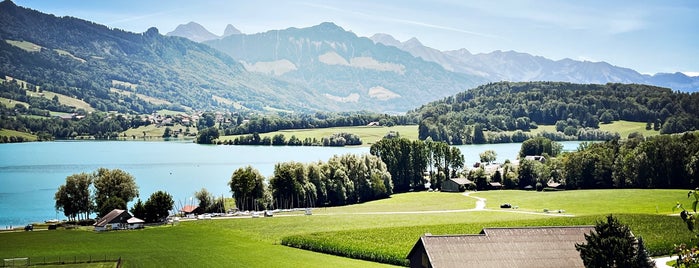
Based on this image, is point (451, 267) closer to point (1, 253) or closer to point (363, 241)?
point (363, 241)

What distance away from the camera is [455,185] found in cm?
10656

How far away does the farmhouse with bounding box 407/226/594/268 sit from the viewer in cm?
3572

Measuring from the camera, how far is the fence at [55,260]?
4447 cm

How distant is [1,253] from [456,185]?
240 feet

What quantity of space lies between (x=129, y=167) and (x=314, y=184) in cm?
6610

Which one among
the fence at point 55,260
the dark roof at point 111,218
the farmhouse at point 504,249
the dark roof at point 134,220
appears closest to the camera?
the farmhouse at point 504,249

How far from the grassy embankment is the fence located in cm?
94

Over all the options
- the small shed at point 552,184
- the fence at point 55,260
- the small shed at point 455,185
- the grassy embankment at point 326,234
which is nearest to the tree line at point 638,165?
the small shed at point 552,184

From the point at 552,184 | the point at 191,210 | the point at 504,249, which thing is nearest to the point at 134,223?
the point at 191,210

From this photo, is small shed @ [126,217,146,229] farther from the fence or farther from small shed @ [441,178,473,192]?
small shed @ [441,178,473,192]

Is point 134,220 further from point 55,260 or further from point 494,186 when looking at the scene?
point 494,186

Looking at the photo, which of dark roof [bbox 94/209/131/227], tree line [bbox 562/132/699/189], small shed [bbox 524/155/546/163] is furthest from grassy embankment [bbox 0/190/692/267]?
small shed [bbox 524/155/546/163]

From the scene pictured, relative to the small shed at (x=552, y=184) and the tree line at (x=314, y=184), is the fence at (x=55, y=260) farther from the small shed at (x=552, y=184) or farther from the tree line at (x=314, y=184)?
the small shed at (x=552, y=184)

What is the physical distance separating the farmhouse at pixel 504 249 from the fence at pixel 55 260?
2230cm
